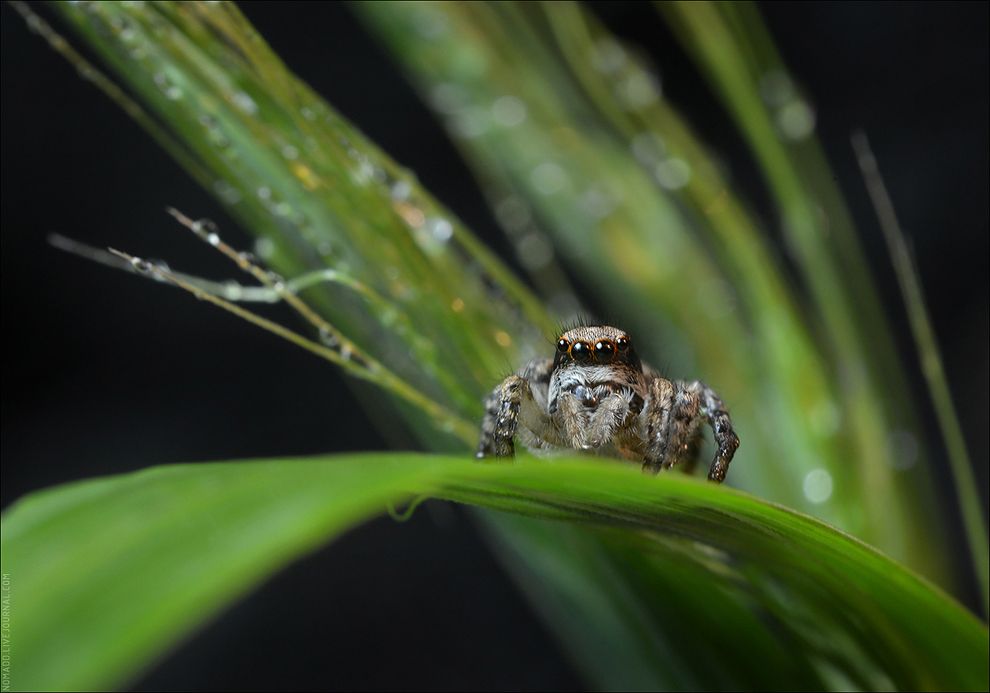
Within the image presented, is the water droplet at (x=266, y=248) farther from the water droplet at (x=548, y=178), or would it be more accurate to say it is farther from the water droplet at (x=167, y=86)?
the water droplet at (x=548, y=178)

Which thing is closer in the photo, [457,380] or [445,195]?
[457,380]

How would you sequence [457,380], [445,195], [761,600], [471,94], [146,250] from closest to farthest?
[761,600]
[457,380]
[471,94]
[146,250]
[445,195]

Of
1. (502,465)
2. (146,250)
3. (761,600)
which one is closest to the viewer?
(502,465)

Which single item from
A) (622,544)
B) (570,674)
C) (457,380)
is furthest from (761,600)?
(570,674)

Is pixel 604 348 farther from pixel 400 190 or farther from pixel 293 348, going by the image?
pixel 293 348

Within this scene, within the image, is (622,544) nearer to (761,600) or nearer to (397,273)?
(761,600)

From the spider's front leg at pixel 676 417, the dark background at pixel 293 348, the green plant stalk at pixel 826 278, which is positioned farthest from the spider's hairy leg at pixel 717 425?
the dark background at pixel 293 348
